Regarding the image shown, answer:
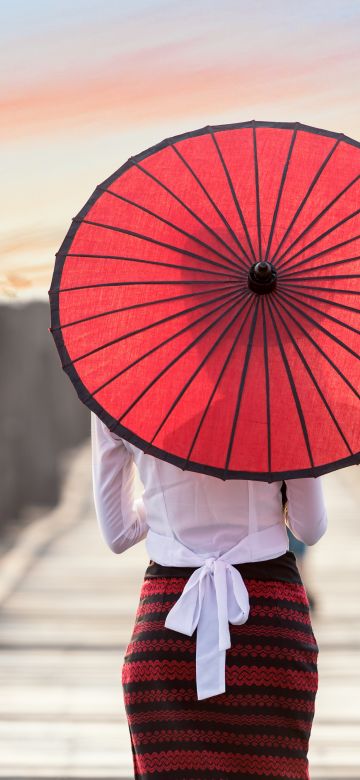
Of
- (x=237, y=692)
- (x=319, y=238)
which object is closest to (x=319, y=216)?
(x=319, y=238)

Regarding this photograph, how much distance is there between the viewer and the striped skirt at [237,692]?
7.25 feet

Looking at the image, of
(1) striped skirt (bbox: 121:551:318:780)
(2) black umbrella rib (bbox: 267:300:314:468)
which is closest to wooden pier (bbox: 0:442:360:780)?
(1) striped skirt (bbox: 121:551:318:780)

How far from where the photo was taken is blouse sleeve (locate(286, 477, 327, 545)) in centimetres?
220

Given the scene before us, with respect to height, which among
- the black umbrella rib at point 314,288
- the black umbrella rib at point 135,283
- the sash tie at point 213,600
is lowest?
the sash tie at point 213,600

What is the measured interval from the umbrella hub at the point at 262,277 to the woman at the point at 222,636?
0.37 meters

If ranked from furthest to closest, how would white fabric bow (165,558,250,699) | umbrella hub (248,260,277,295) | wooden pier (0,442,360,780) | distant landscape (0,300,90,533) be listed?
distant landscape (0,300,90,533) → wooden pier (0,442,360,780) → white fabric bow (165,558,250,699) → umbrella hub (248,260,277,295)

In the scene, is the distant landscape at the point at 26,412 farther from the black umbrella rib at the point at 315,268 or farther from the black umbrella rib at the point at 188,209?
the black umbrella rib at the point at 315,268

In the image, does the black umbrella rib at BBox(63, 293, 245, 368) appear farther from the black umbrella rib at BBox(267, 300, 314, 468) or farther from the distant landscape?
the distant landscape

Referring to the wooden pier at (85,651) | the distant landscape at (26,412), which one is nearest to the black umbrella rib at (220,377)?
the wooden pier at (85,651)

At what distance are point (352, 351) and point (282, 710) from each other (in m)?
0.66

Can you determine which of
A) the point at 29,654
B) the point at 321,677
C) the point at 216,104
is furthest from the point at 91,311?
the point at 29,654

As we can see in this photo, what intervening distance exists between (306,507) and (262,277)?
448 millimetres

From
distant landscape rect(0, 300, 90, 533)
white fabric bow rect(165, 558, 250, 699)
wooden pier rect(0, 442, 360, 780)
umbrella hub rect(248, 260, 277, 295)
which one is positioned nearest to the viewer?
umbrella hub rect(248, 260, 277, 295)

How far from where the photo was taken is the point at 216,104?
137 inches
